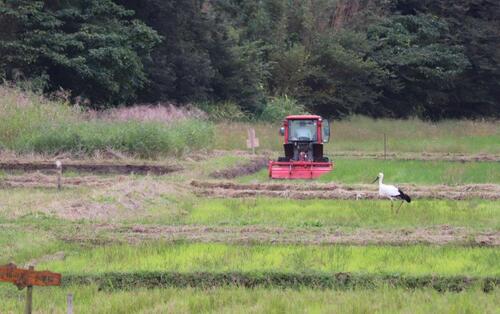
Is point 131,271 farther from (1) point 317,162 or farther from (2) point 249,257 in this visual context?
(1) point 317,162

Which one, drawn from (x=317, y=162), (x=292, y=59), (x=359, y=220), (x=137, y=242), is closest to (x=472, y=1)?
(x=292, y=59)

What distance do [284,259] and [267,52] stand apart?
1530 inches

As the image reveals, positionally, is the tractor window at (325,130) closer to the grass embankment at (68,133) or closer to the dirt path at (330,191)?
the grass embankment at (68,133)

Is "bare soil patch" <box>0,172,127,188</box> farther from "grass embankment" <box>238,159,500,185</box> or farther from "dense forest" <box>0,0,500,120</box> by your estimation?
"dense forest" <box>0,0,500,120</box>

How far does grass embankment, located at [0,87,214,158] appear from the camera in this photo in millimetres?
25922

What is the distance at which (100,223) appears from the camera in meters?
14.3

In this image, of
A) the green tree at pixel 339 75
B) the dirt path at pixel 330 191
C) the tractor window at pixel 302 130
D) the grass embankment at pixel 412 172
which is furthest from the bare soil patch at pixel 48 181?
the green tree at pixel 339 75

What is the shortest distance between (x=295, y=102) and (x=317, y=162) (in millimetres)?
22526

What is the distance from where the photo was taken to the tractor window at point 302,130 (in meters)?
26.5

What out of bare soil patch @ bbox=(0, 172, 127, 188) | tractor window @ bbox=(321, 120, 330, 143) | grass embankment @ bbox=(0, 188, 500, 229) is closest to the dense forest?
tractor window @ bbox=(321, 120, 330, 143)

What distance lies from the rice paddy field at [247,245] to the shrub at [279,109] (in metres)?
22.0

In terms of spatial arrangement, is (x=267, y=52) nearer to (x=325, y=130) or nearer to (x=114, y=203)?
(x=325, y=130)

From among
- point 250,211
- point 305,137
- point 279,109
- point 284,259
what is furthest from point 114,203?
point 279,109

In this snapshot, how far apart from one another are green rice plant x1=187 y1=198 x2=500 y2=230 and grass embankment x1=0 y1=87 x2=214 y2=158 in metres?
8.65
